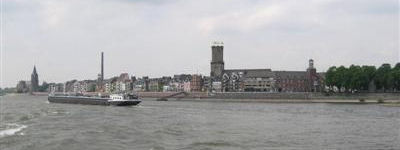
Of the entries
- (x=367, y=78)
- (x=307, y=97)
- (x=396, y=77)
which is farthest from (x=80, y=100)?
(x=396, y=77)

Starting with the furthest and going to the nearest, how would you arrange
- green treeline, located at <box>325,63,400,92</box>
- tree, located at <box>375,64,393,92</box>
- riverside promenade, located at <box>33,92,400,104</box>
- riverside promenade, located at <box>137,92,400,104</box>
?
1. green treeline, located at <box>325,63,400,92</box>
2. tree, located at <box>375,64,393,92</box>
3. riverside promenade, located at <box>137,92,400,104</box>
4. riverside promenade, located at <box>33,92,400,104</box>

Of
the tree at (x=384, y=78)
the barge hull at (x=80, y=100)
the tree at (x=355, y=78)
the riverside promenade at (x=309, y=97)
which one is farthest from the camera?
the tree at (x=355, y=78)

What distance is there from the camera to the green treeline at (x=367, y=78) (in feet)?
487

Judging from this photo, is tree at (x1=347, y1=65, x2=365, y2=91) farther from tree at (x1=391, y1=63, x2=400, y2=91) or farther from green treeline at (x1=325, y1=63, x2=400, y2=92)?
tree at (x1=391, y1=63, x2=400, y2=91)

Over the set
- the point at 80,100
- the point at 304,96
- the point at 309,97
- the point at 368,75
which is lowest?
the point at 80,100

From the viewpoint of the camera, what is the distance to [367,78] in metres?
151

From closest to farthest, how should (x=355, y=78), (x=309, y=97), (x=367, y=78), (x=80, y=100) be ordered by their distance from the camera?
(x=80, y=100)
(x=367, y=78)
(x=355, y=78)
(x=309, y=97)

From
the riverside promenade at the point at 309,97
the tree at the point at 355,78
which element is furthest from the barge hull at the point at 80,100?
the tree at the point at 355,78

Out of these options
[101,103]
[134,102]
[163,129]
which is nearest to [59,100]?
[101,103]

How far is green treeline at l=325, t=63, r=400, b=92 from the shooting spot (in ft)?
487

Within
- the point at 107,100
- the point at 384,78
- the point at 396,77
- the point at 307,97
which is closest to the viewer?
the point at 107,100

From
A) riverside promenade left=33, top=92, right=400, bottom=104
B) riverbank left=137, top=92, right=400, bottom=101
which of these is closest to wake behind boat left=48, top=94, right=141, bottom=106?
riverside promenade left=33, top=92, right=400, bottom=104

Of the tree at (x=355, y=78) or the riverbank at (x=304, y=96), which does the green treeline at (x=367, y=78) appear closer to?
→ the tree at (x=355, y=78)

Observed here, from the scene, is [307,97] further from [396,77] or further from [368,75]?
[396,77]
